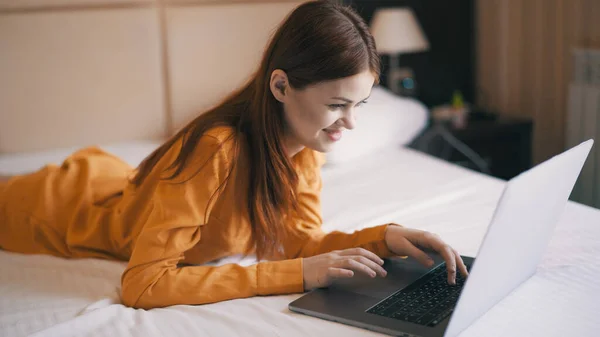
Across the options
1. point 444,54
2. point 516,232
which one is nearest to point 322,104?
point 516,232

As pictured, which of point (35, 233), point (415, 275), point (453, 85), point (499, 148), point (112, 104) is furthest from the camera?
point (453, 85)

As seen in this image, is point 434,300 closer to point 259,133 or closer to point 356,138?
point 259,133

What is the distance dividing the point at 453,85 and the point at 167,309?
7.45ft

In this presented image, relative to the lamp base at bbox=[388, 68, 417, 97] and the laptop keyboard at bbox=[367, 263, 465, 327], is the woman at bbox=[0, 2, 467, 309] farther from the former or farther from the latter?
the lamp base at bbox=[388, 68, 417, 97]

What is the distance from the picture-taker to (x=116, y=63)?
2.50 meters

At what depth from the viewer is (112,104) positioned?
2.52m

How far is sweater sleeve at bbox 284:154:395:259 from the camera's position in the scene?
1.40 meters

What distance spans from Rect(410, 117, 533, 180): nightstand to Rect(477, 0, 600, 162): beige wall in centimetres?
10

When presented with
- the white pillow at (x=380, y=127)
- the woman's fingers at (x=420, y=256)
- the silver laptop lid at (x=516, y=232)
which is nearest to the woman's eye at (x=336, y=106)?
the woman's fingers at (x=420, y=256)

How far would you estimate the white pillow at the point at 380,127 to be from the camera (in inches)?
92.0

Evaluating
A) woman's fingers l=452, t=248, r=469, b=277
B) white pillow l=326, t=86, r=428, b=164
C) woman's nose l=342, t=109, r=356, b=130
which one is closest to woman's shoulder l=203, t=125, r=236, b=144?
woman's nose l=342, t=109, r=356, b=130

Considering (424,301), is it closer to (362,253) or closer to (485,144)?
(362,253)

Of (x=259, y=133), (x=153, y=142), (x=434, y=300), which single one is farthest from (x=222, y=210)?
(x=153, y=142)

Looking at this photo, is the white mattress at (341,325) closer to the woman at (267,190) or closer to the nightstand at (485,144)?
the woman at (267,190)
